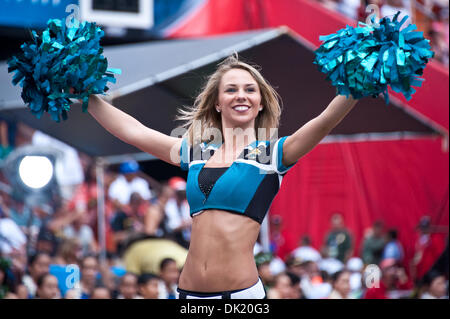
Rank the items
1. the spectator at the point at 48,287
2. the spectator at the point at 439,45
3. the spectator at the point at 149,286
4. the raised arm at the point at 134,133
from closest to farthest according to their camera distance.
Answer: the raised arm at the point at 134,133 < the spectator at the point at 48,287 < the spectator at the point at 149,286 < the spectator at the point at 439,45

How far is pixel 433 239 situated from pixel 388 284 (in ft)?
3.24

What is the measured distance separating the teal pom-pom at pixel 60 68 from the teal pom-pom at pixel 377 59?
0.99 metres

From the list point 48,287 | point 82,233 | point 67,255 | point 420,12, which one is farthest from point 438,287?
point 420,12

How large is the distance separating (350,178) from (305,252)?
1713 mm

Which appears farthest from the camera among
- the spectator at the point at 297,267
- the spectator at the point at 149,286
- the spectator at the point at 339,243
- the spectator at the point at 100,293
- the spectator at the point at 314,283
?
the spectator at the point at 339,243

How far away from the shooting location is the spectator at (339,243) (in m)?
8.75

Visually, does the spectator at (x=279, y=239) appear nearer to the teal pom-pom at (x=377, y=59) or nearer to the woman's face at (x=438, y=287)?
the woman's face at (x=438, y=287)

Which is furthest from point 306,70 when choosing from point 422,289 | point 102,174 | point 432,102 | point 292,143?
point 292,143

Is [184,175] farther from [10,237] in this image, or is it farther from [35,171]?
[10,237]

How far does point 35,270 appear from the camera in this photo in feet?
19.2

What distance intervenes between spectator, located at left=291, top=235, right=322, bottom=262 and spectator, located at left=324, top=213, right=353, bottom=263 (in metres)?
0.19

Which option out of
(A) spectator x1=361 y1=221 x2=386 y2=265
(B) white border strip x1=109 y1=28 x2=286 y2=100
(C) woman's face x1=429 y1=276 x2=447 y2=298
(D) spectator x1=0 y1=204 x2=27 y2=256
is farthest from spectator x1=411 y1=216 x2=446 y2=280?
(D) spectator x1=0 y1=204 x2=27 y2=256

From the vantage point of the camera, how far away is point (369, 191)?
9.70 metres

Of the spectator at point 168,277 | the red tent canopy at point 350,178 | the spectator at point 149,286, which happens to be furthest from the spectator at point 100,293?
the red tent canopy at point 350,178
